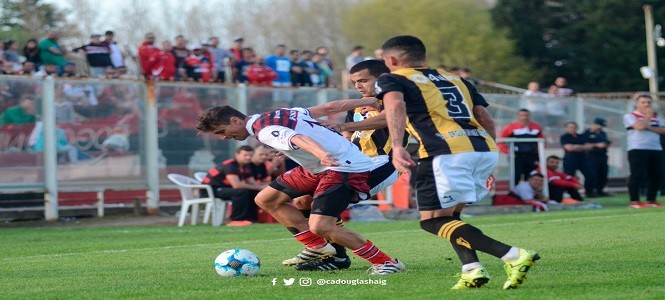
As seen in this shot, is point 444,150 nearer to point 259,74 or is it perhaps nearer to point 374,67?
point 374,67

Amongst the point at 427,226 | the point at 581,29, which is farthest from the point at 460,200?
the point at 581,29

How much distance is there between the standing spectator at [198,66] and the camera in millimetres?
22953

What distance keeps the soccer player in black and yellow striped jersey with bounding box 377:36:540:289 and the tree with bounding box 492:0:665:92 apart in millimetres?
46963

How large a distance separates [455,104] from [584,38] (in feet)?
163

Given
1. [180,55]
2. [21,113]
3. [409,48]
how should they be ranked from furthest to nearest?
[180,55]
[21,113]
[409,48]

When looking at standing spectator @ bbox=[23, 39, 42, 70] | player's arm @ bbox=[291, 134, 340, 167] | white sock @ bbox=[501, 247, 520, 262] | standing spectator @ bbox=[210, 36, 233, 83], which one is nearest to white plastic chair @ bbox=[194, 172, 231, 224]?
standing spectator @ bbox=[210, 36, 233, 83]

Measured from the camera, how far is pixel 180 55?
75.5 feet

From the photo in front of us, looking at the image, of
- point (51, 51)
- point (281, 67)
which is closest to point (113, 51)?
point (51, 51)

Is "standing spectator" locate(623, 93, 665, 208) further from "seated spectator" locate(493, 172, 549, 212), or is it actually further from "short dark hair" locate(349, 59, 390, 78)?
"short dark hair" locate(349, 59, 390, 78)

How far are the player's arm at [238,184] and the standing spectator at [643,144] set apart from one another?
6611 millimetres

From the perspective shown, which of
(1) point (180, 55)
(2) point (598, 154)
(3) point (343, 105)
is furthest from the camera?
(2) point (598, 154)

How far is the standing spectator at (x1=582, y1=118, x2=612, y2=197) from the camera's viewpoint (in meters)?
25.2

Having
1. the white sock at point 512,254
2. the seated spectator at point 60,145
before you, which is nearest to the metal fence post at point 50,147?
the seated spectator at point 60,145

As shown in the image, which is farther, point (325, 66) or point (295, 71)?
point (325, 66)
